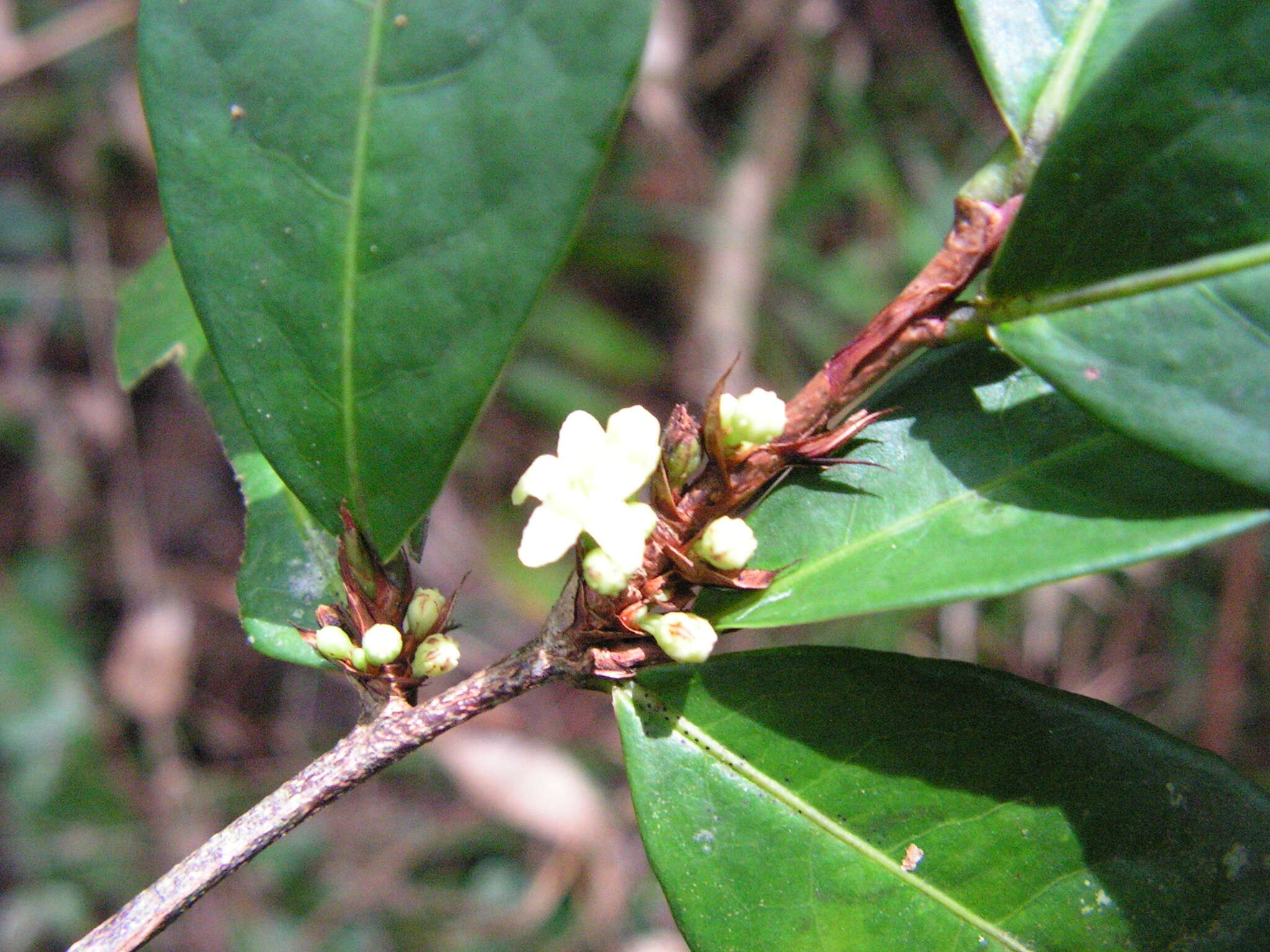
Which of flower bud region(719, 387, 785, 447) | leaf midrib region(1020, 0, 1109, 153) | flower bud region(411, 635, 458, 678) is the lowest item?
flower bud region(411, 635, 458, 678)

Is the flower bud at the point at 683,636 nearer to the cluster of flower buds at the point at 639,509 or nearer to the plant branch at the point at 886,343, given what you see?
the cluster of flower buds at the point at 639,509

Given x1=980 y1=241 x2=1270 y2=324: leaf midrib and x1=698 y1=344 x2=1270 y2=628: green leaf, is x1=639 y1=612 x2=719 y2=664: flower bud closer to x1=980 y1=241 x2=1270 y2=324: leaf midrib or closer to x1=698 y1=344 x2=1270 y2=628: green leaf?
x1=698 y1=344 x2=1270 y2=628: green leaf

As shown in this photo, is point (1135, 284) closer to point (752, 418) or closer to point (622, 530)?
point (752, 418)

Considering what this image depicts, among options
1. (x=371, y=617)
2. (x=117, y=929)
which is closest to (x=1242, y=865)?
(x=371, y=617)

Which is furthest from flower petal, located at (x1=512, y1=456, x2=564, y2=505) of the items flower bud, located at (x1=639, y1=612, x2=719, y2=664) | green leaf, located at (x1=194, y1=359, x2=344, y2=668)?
green leaf, located at (x1=194, y1=359, x2=344, y2=668)

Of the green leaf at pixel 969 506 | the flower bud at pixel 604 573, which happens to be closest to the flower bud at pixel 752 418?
the green leaf at pixel 969 506

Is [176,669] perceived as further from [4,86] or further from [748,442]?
[748,442]

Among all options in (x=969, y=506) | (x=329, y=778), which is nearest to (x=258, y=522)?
(x=329, y=778)
